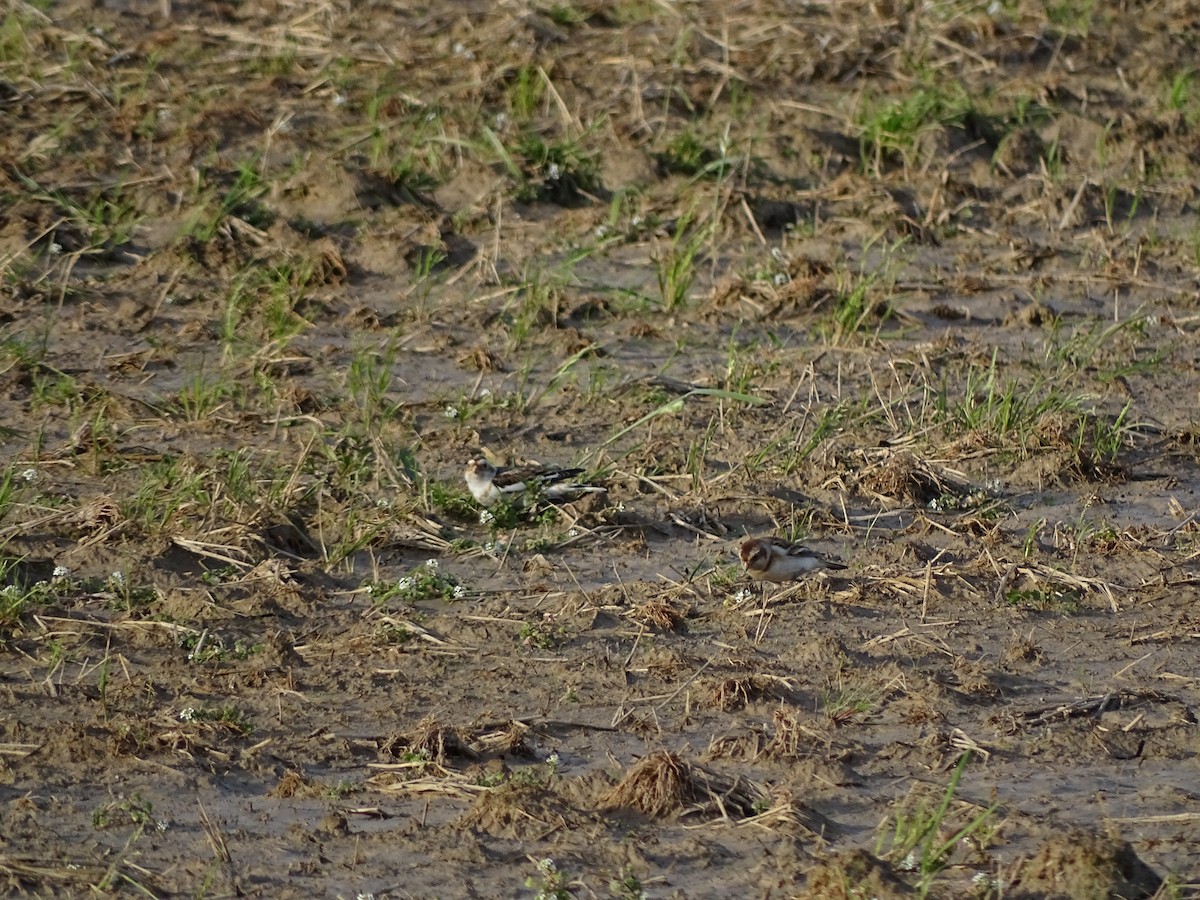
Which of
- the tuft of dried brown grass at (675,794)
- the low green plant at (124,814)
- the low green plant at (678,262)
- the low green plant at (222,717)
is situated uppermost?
the tuft of dried brown grass at (675,794)

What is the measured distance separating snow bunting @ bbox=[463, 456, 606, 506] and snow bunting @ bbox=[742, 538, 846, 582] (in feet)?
2.59

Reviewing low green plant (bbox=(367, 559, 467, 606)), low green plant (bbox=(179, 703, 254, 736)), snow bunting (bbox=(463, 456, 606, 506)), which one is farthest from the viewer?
snow bunting (bbox=(463, 456, 606, 506))

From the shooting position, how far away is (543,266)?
8.64 meters

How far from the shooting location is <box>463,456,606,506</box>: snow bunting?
6523 millimetres

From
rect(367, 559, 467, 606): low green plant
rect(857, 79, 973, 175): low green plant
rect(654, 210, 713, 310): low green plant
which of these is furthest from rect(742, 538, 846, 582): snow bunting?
rect(857, 79, 973, 175): low green plant

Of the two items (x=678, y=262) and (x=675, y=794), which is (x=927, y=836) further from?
(x=678, y=262)

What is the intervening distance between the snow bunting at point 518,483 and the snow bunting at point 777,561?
31.1 inches

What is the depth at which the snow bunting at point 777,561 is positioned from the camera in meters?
5.98

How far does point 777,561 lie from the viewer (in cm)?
601

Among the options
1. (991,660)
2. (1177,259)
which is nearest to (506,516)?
(991,660)

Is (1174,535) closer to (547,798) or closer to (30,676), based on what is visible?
(547,798)

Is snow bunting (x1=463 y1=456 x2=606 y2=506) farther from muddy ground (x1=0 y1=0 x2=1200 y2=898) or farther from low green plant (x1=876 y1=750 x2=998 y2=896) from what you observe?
low green plant (x1=876 y1=750 x2=998 y2=896)

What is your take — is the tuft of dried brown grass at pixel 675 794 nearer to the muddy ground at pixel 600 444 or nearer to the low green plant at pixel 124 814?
the muddy ground at pixel 600 444

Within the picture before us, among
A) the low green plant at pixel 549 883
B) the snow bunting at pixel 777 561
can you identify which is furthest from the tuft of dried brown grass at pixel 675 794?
the snow bunting at pixel 777 561
